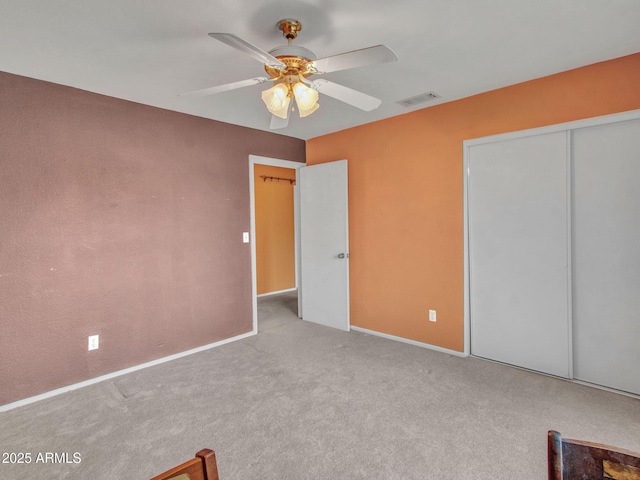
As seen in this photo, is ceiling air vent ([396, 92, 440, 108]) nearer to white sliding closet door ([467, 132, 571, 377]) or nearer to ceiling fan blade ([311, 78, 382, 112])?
white sliding closet door ([467, 132, 571, 377])

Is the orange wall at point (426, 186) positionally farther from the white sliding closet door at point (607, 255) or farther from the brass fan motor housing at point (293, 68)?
the brass fan motor housing at point (293, 68)

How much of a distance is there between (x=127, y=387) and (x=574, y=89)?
13.9 ft

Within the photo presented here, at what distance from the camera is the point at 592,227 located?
8.45 ft

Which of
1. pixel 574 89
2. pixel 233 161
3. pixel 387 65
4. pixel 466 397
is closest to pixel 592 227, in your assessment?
pixel 574 89

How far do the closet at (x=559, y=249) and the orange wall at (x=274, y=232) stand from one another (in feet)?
12.6

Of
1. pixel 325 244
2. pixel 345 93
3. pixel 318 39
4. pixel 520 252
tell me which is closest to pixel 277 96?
pixel 345 93

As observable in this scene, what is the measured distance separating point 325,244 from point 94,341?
256 centimetres

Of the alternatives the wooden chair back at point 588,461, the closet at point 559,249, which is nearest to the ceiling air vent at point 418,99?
the closet at point 559,249

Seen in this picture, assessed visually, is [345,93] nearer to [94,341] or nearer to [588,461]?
[588,461]

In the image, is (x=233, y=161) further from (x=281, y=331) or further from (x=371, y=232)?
(x=281, y=331)

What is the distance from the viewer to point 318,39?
2.08 m

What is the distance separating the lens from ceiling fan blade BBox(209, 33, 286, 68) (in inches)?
54.1

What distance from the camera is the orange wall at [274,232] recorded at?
6.13 m

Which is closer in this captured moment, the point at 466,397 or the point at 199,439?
the point at 199,439
